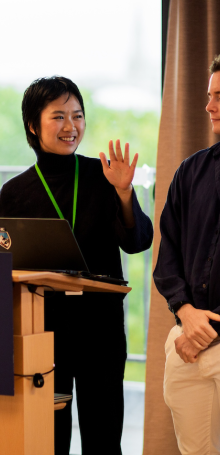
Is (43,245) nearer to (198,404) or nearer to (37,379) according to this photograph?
(37,379)

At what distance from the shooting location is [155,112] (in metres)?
2.80

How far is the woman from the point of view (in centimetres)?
185

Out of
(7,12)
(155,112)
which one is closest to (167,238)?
(155,112)

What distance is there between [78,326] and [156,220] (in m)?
0.80

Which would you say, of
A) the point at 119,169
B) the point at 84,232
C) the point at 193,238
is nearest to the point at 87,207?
the point at 84,232

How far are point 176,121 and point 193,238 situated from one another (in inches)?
38.8

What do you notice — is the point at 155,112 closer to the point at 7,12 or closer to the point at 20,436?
the point at 7,12

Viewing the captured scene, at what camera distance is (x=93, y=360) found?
6.11 ft

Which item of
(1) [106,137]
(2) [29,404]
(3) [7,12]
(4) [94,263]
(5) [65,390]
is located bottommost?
(5) [65,390]

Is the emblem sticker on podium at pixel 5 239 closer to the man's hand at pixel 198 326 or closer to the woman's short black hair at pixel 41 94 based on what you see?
the man's hand at pixel 198 326

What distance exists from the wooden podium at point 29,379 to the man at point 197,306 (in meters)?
0.39

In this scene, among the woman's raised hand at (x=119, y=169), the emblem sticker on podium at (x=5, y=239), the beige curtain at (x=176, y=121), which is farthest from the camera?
the beige curtain at (x=176, y=121)

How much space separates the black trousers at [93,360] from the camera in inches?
72.8

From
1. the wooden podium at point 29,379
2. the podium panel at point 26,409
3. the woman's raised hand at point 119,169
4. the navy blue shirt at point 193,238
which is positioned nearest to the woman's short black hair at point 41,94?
the woman's raised hand at point 119,169
